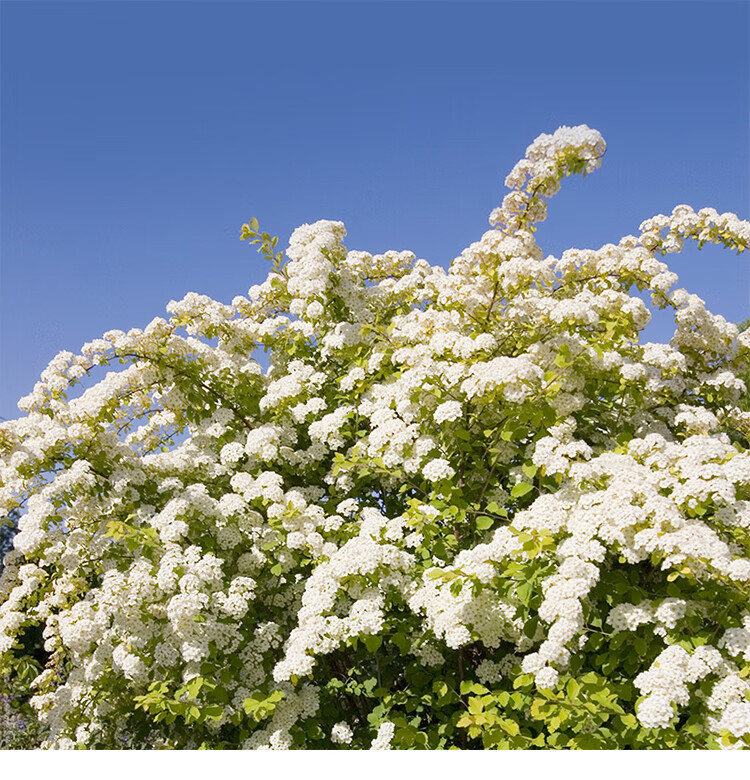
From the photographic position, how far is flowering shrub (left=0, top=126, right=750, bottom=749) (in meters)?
3.07

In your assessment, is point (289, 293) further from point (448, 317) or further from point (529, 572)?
point (529, 572)

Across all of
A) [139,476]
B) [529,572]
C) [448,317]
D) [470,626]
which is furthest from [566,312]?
[139,476]

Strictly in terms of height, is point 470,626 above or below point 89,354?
below

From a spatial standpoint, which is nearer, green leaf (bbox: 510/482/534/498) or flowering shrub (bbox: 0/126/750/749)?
flowering shrub (bbox: 0/126/750/749)

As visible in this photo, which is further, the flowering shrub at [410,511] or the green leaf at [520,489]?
the green leaf at [520,489]

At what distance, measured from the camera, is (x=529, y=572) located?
128 inches

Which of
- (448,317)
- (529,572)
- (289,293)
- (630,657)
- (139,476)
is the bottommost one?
(630,657)

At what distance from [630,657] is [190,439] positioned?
340 centimetres

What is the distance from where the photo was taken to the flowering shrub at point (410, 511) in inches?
121

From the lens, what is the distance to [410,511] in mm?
3811
